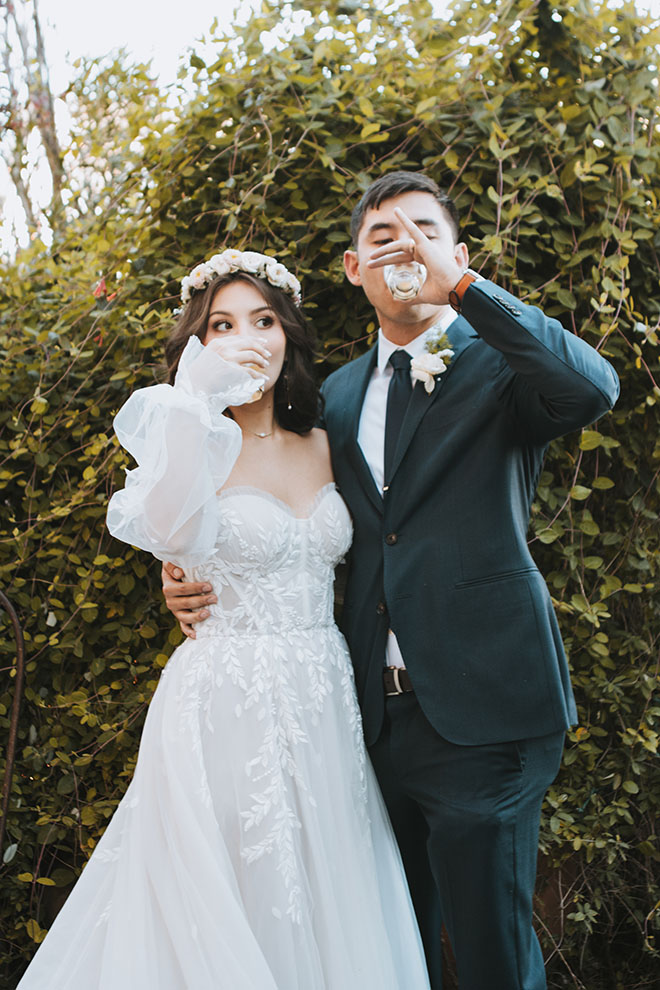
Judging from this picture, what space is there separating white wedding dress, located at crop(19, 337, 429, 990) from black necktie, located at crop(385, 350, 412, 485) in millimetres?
224

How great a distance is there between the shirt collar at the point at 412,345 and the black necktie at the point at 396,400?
0.03 meters

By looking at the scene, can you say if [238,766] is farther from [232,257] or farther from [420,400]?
[232,257]

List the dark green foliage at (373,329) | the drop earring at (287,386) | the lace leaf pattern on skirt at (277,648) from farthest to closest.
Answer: the dark green foliage at (373,329), the drop earring at (287,386), the lace leaf pattern on skirt at (277,648)

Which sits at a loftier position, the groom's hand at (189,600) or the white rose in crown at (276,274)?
the white rose in crown at (276,274)

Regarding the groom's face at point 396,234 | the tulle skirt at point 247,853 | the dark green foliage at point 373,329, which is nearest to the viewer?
the tulle skirt at point 247,853

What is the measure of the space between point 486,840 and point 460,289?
120 cm

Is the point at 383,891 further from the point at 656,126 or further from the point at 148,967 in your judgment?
the point at 656,126

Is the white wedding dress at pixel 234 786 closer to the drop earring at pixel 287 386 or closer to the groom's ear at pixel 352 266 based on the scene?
the drop earring at pixel 287 386

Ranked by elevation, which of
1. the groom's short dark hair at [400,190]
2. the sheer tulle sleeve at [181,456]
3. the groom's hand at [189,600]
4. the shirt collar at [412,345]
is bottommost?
the groom's hand at [189,600]

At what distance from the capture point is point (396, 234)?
Result: 2.13 meters

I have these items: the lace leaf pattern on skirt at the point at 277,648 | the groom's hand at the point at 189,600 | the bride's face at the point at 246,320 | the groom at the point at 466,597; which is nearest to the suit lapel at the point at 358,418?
the groom at the point at 466,597

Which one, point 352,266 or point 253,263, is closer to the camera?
point 253,263

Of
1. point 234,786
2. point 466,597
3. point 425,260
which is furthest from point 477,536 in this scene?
point 234,786

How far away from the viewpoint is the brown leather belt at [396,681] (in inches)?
78.2
